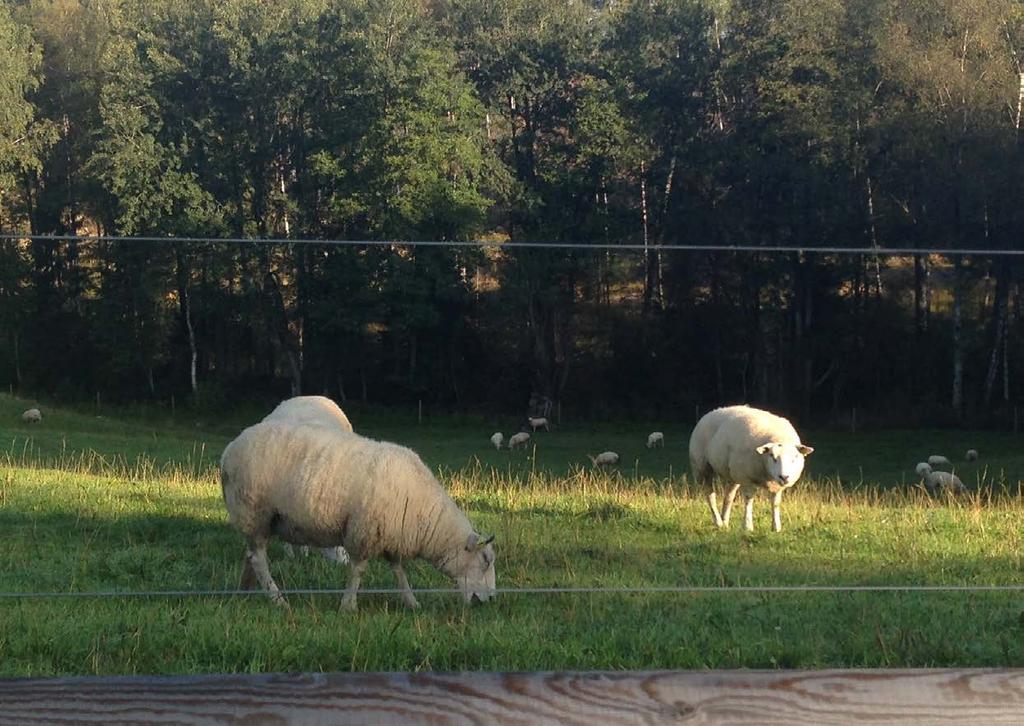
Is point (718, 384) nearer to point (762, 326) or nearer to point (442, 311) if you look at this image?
point (762, 326)

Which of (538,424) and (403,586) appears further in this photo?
(538,424)

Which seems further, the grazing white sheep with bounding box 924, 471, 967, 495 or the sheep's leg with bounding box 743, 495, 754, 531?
the grazing white sheep with bounding box 924, 471, 967, 495

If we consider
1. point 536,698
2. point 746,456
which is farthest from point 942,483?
point 536,698

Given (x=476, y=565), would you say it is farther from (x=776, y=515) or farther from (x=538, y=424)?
(x=538, y=424)

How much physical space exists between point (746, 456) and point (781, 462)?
646 mm

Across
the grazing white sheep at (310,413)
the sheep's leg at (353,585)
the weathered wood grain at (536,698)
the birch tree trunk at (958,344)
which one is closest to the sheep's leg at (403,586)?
the sheep's leg at (353,585)

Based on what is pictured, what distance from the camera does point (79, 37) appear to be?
55531 mm

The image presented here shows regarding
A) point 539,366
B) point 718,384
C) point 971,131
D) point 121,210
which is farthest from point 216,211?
point 971,131

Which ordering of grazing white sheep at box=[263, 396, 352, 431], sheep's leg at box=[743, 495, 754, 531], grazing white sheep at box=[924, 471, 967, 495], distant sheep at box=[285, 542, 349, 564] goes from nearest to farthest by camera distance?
distant sheep at box=[285, 542, 349, 564] → grazing white sheep at box=[263, 396, 352, 431] → sheep's leg at box=[743, 495, 754, 531] → grazing white sheep at box=[924, 471, 967, 495]

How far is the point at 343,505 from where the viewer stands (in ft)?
30.4

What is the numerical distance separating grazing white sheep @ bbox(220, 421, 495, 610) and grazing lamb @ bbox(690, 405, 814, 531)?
489cm

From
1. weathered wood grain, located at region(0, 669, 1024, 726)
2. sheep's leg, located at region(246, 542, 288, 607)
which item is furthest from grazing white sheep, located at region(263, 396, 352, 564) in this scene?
weathered wood grain, located at region(0, 669, 1024, 726)

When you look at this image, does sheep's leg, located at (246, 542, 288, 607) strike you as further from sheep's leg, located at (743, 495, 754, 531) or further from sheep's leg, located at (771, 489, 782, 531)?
sheep's leg, located at (771, 489, 782, 531)

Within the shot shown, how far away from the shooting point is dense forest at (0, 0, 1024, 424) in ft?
135
